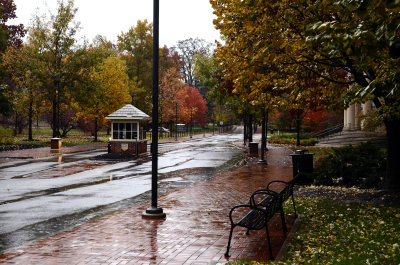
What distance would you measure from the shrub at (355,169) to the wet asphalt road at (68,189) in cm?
525

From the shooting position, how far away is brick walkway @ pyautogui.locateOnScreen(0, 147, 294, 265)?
653cm

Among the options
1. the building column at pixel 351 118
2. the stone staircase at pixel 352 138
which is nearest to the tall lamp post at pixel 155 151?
the stone staircase at pixel 352 138

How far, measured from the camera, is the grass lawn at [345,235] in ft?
20.8

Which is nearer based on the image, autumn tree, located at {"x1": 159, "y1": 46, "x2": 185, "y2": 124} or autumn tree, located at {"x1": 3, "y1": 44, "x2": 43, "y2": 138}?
autumn tree, located at {"x1": 3, "y1": 44, "x2": 43, "y2": 138}

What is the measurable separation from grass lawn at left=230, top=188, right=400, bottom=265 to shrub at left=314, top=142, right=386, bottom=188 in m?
2.91

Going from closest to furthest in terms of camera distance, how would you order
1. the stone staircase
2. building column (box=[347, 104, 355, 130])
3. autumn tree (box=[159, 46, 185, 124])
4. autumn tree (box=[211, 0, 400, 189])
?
autumn tree (box=[211, 0, 400, 189]), the stone staircase, building column (box=[347, 104, 355, 130]), autumn tree (box=[159, 46, 185, 124])

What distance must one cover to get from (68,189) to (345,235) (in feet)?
32.2

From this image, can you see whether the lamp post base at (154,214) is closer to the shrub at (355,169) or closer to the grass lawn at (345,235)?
the grass lawn at (345,235)

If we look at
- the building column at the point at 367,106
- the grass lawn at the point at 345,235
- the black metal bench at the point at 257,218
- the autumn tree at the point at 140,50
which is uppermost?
the autumn tree at the point at 140,50

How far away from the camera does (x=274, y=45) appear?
1155 cm

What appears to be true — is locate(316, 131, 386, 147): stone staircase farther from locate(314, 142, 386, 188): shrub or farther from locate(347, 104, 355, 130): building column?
locate(314, 142, 386, 188): shrub

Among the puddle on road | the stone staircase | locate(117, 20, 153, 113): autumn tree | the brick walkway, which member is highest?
locate(117, 20, 153, 113): autumn tree

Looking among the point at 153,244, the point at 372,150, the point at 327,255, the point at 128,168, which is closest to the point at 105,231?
the point at 153,244

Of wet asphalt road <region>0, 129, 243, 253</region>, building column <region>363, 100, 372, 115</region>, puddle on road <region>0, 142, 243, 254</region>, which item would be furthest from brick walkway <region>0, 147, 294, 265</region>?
building column <region>363, 100, 372, 115</region>
